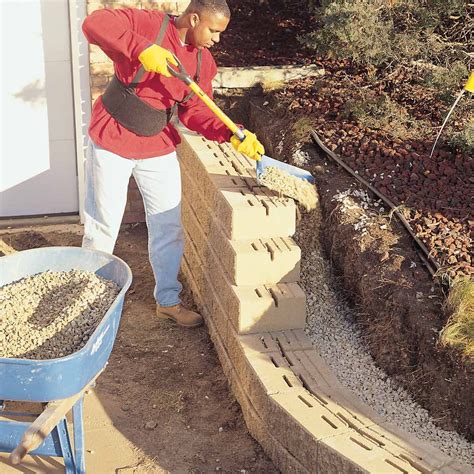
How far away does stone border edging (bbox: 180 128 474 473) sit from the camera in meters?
3.87

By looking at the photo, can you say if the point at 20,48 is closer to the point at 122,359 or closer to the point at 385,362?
the point at 122,359

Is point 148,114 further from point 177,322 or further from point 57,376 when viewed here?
point 57,376

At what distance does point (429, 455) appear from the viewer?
3947mm

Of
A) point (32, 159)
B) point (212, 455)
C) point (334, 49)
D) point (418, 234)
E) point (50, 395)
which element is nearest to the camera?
point (50, 395)

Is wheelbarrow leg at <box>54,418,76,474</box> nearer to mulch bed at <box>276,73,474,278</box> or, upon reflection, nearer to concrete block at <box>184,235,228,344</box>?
concrete block at <box>184,235,228,344</box>

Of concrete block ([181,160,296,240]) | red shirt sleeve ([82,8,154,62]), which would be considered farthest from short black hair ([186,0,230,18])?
concrete block ([181,160,296,240])

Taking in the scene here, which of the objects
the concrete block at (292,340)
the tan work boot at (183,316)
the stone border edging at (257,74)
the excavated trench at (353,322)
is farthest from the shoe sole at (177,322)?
the stone border edging at (257,74)

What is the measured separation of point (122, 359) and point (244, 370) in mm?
1084

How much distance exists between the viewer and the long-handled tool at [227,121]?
482cm

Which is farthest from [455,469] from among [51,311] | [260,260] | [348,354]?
[51,311]

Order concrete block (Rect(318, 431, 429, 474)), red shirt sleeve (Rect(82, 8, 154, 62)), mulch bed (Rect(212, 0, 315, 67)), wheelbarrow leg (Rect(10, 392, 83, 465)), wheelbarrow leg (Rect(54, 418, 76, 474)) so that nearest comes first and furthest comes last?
wheelbarrow leg (Rect(10, 392, 83, 465)) < concrete block (Rect(318, 431, 429, 474)) < wheelbarrow leg (Rect(54, 418, 76, 474)) < red shirt sleeve (Rect(82, 8, 154, 62)) < mulch bed (Rect(212, 0, 315, 67))

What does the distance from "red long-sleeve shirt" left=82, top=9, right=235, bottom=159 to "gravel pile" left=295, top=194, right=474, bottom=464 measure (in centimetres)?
103

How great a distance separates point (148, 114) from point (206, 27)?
647mm

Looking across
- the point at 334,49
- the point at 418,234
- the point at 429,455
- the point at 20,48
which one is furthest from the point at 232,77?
the point at 429,455
